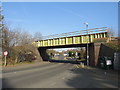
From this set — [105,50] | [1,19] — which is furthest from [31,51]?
[105,50]

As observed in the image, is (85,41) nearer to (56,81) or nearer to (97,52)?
(97,52)

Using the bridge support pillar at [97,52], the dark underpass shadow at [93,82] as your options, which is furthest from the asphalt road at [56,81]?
the bridge support pillar at [97,52]

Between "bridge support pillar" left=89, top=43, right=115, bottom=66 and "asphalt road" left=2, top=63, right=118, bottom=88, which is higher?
"bridge support pillar" left=89, top=43, right=115, bottom=66

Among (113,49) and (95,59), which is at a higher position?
(113,49)

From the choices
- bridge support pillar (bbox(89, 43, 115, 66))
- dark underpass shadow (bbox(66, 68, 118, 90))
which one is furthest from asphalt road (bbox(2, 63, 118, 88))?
bridge support pillar (bbox(89, 43, 115, 66))

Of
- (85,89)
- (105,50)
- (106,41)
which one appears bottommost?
(85,89)

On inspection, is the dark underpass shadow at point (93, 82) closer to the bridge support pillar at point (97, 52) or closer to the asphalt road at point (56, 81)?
the asphalt road at point (56, 81)

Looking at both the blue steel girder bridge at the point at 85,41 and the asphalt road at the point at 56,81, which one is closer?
the asphalt road at the point at 56,81

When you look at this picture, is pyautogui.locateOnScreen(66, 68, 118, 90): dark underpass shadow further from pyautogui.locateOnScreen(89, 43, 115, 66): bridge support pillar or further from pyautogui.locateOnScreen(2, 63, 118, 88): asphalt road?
pyautogui.locateOnScreen(89, 43, 115, 66): bridge support pillar

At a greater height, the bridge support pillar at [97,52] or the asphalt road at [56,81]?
the bridge support pillar at [97,52]

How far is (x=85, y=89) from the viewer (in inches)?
334

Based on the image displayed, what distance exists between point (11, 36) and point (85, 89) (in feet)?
88.7

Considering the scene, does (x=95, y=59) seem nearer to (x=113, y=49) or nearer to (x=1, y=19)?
(x=113, y=49)

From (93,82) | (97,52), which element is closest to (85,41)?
(97,52)
